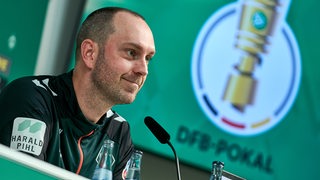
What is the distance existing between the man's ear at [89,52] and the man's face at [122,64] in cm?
2

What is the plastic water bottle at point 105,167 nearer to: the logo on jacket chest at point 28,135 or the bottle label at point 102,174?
the bottle label at point 102,174

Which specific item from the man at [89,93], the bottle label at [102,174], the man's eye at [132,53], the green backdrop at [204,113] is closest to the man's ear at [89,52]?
the man at [89,93]

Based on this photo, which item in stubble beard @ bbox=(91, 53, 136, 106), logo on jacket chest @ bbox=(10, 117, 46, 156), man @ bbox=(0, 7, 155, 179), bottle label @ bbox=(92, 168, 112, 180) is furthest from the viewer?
stubble beard @ bbox=(91, 53, 136, 106)

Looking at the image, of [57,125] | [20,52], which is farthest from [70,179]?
[20,52]

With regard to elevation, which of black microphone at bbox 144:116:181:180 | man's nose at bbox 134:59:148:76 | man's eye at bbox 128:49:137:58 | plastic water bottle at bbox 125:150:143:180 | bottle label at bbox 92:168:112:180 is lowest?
bottle label at bbox 92:168:112:180

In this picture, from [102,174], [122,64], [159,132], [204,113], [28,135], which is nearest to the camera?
[102,174]

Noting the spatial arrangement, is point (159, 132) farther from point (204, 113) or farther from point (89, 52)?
point (204, 113)

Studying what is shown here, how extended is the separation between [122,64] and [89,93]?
0.44 ft

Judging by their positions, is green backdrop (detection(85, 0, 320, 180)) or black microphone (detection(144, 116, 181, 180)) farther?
green backdrop (detection(85, 0, 320, 180))

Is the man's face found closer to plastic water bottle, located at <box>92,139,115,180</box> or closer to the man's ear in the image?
the man's ear

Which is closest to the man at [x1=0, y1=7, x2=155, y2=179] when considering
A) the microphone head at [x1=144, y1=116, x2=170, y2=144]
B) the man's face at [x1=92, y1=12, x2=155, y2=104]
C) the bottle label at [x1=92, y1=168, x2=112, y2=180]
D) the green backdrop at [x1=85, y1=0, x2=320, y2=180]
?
the man's face at [x1=92, y1=12, x2=155, y2=104]

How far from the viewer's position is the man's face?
1.94m

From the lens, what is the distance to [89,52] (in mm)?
1984

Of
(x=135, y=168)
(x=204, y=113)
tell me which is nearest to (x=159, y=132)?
(x=135, y=168)
